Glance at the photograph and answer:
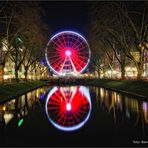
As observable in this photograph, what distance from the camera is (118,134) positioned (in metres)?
13.9

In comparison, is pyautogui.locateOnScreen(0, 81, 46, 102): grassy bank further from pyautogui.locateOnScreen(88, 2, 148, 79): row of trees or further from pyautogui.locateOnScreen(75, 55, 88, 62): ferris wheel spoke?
pyautogui.locateOnScreen(75, 55, 88, 62): ferris wheel spoke

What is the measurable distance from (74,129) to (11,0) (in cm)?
2705

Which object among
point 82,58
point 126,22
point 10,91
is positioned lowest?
point 10,91

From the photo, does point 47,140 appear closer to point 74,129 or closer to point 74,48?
point 74,129

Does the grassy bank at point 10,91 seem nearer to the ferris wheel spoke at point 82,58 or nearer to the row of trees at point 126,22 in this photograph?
the row of trees at point 126,22

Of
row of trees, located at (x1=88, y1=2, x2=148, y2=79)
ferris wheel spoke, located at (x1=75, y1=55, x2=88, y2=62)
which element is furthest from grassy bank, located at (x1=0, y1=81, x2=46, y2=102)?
ferris wheel spoke, located at (x1=75, y1=55, x2=88, y2=62)

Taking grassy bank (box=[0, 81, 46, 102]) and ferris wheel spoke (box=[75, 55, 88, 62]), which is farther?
ferris wheel spoke (box=[75, 55, 88, 62])

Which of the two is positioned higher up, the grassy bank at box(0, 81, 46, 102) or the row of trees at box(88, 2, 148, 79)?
the row of trees at box(88, 2, 148, 79)

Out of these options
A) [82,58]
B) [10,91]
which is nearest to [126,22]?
[10,91]

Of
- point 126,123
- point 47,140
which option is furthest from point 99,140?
point 126,123

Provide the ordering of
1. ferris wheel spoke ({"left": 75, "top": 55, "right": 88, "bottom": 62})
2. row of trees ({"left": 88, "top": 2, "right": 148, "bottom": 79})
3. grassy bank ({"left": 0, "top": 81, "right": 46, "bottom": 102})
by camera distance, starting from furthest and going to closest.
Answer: ferris wheel spoke ({"left": 75, "top": 55, "right": 88, "bottom": 62}) → row of trees ({"left": 88, "top": 2, "right": 148, "bottom": 79}) → grassy bank ({"left": 0, "top": 81, "right": 46, "bottom": 102})

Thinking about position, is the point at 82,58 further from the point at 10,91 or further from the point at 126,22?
the point at 10,91

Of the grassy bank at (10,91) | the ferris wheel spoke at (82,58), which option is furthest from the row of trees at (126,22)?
the ferris wheel spoke at (82,58)

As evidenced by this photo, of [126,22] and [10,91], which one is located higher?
[126,22]
